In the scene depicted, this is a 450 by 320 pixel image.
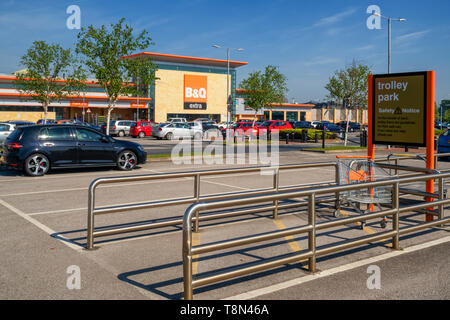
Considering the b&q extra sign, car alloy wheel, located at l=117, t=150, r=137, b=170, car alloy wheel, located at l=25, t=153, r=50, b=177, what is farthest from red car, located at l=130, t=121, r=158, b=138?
the b&q extra sign

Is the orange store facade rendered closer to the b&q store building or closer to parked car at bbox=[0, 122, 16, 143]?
the b&q store building

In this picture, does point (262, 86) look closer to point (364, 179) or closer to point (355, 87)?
point (355, 87)

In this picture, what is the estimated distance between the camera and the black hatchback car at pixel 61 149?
13.4 m

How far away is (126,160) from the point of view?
1525cm

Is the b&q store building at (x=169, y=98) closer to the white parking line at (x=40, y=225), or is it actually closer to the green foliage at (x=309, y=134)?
the green foliage at (x=309, y=134)

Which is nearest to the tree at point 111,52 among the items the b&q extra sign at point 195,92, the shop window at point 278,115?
the b&q extra sign at point 195,92

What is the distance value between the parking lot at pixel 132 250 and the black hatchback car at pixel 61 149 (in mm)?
3325

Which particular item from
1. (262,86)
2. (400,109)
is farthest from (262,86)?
(400,109)

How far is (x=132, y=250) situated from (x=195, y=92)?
2773 inches

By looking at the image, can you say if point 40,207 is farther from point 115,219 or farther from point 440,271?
point 440,271

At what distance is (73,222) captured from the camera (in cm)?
742

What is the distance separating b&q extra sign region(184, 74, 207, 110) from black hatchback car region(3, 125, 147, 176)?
5965cm
